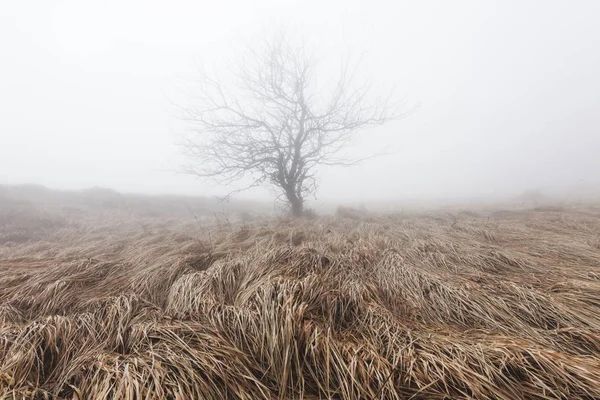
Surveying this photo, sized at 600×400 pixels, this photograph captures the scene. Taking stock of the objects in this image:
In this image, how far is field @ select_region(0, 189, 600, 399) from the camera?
116 cm

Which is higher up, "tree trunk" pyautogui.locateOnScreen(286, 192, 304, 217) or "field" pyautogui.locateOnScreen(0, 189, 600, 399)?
"tree trunk" pyautogui.locateOnScreen(286, 192, 304, 217)

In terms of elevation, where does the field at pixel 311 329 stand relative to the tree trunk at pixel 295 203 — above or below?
below

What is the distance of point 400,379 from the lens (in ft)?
3.96

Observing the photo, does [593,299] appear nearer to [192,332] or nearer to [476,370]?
[476,370]

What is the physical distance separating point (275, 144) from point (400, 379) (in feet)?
26.9

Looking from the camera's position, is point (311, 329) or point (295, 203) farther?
point (295, 203)

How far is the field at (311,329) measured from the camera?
116 centimetres

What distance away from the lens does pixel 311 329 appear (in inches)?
58.0

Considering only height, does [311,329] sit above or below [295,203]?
below

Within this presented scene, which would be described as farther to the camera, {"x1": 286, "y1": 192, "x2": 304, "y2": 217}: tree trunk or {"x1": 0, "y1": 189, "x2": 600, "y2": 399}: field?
{"x1": 286, "y1": 192, "x2": 304, "y2": 217}: tree trunk

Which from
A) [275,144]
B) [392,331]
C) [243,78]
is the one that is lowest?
[392,331]

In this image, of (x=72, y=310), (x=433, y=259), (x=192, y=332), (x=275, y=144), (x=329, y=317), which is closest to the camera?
(x=192, y=332)

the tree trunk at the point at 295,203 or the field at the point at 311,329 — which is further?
the tree trunk at the point at 295,203

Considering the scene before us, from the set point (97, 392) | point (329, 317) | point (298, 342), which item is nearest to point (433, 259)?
point (329, 317)
